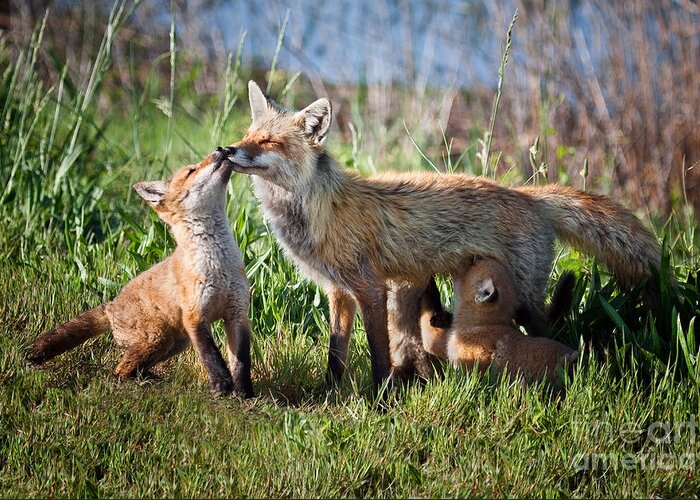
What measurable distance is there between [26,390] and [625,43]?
8.40 meters

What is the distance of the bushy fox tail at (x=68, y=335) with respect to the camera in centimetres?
536

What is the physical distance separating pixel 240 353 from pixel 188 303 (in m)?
0.45

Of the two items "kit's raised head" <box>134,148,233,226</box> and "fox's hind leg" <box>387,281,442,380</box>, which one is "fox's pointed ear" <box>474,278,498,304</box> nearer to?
"fox's hind leg" <box>387,281,442,380</box>

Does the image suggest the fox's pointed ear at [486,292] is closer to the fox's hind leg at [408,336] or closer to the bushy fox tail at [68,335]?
the fox's hind leg at [408,336]

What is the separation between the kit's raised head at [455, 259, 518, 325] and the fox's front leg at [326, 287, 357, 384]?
78cm

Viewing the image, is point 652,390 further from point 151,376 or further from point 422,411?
point 151,376

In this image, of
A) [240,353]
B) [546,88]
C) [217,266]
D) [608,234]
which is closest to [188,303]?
[217,266]

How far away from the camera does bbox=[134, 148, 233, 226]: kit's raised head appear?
545cm

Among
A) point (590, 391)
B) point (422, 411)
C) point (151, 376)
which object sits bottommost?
point (151, 376)

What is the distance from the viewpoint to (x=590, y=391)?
15.8 ft

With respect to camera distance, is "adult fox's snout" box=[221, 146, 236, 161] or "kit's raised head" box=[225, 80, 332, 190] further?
"kit's raised head" box=[225, 80, 332, 190]

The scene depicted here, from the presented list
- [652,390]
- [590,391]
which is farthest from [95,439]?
[652,390]

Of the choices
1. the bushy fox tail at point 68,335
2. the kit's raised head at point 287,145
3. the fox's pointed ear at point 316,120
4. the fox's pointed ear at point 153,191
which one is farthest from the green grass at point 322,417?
the fox's pointed ear at point 316,120

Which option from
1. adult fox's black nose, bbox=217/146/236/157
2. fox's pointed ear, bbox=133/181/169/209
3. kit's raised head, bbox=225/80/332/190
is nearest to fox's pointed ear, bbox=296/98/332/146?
kit's raised head, bbox=225/80/332/190
